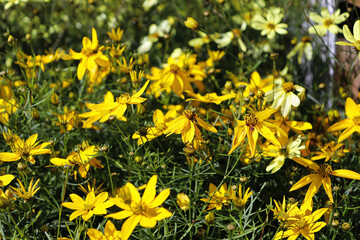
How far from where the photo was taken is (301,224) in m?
0.98

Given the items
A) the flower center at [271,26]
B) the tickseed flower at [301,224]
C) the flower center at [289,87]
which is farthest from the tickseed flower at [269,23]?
the tickseed flower at [301,224]

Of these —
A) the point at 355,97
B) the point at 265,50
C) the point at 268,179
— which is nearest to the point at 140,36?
the point at 265,50

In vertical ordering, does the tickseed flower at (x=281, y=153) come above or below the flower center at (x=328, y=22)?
below

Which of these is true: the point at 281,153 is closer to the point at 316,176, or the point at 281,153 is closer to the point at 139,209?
the point at 316,176

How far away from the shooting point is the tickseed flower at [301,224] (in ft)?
3.21

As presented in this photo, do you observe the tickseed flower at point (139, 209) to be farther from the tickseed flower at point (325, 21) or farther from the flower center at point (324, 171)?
the tickseed flower at point (325, 21)

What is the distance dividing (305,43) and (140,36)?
0.93 m

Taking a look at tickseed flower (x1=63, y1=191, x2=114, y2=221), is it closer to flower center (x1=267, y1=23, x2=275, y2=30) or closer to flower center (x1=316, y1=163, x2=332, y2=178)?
flower center (x1=316, y1=163, x2=332, y2=178)

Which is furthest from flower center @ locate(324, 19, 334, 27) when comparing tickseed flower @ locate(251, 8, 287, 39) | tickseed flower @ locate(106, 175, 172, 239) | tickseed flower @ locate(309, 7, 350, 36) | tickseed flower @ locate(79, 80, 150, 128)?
tickseed flower @ locate(106, 175, 172, 239)

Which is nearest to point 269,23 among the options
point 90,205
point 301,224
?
point 301,224

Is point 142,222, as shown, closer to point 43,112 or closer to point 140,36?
point 43,112

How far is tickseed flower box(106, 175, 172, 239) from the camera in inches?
34.0

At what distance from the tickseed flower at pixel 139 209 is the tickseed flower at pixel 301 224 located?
294mm

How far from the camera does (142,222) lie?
33.8 inches
